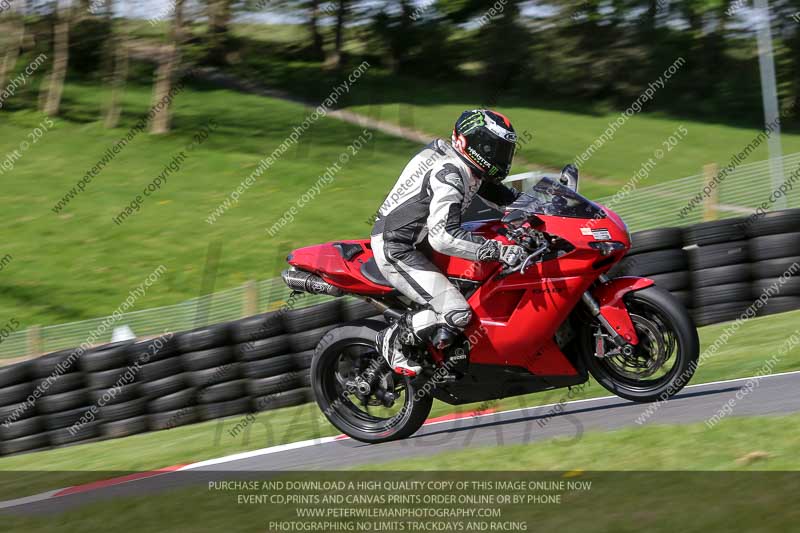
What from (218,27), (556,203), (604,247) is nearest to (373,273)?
(556,203)

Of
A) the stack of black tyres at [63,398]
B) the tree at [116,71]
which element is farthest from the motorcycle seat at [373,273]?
the tree at [116,71]

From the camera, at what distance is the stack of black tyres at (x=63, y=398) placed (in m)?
10.4

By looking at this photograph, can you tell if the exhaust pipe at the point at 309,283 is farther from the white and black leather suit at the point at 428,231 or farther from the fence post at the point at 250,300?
the fence post at the point at 250,300

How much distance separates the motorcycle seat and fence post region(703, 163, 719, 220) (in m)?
7.13

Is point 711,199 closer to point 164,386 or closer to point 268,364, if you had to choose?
point 268,364

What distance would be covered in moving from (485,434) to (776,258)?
17.8ft

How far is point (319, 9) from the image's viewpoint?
1232 inches

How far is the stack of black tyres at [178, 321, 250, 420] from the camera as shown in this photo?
10172 mm

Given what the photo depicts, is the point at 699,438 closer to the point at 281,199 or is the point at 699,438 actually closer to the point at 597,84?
the point at 281,199

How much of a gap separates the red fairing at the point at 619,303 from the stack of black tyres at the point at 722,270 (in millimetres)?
4947

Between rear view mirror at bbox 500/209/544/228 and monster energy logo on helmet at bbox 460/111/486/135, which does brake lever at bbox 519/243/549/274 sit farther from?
monster energy logo on helmet at bbox 460/111/486/135

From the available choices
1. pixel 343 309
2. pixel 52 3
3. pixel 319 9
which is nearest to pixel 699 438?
pixel 343 309

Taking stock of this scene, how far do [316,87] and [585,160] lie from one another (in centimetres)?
927

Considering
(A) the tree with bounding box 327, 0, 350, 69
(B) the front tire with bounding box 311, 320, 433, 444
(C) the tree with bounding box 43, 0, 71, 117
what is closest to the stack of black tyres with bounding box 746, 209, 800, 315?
(B) the front tire with bounding box 311, 320, 433, 444
